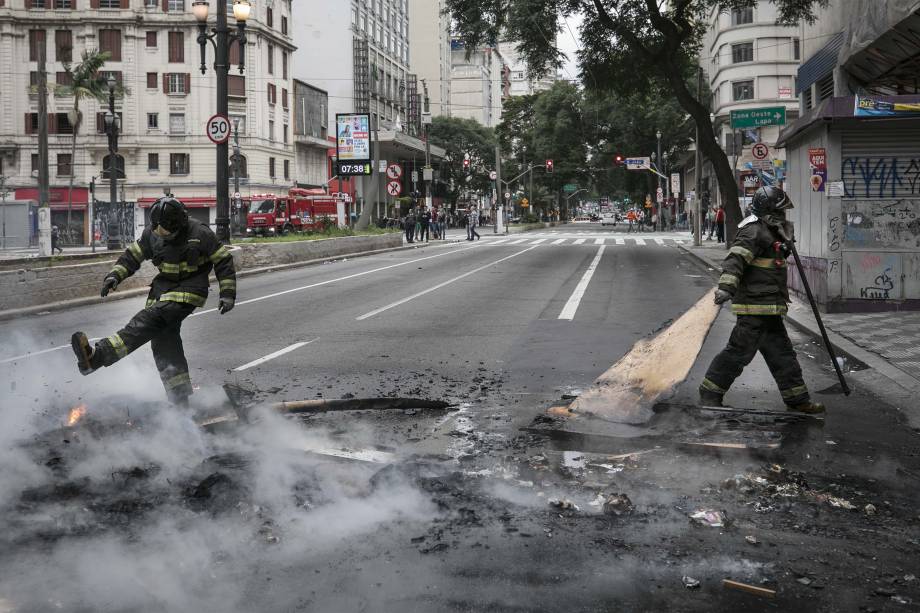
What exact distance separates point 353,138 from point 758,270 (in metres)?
39.7

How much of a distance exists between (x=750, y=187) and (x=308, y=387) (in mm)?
23738

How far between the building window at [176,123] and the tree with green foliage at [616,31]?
3655 centimetres

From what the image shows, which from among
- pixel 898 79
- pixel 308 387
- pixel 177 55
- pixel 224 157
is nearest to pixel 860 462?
pixel 308 387

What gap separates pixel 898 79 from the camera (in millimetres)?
16344

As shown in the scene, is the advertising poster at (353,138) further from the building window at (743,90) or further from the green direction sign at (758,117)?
the green direction sign at (758,117)

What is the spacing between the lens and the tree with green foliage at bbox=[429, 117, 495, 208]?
314 ft

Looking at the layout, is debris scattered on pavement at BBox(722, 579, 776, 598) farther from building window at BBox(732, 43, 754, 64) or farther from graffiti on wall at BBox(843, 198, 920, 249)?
building window at BBox(732, 43, 754, 64)

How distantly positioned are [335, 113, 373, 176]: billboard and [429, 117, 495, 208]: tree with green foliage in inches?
1984

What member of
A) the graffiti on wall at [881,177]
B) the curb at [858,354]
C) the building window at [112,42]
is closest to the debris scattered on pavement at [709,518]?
the curb at [858,354]

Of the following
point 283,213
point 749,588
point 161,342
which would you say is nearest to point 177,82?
point 283,213

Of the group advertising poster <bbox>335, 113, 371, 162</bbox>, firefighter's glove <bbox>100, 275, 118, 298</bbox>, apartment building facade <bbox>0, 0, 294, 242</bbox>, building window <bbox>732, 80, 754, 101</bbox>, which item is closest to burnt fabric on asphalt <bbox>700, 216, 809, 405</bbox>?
firefighter's glove <bbox>100, 275, 118, 298</bbox>

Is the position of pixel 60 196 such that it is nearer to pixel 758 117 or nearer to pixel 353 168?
pixel 353 168

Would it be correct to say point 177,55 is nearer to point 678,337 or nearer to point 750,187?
point 750,187

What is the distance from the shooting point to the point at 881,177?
12.6 m
